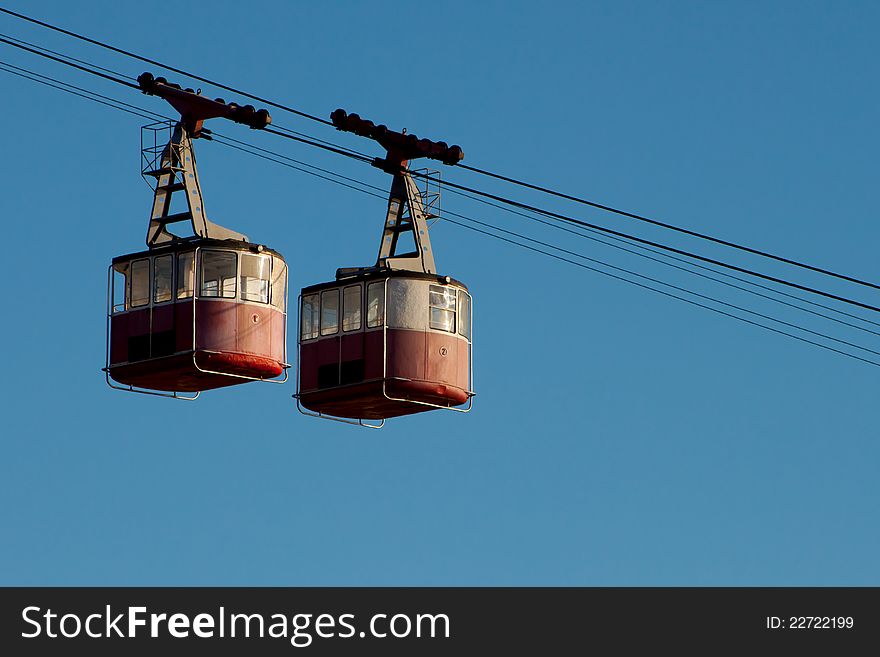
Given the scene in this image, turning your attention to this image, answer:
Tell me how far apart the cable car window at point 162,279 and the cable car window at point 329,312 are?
370 cm

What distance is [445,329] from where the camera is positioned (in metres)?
59.5

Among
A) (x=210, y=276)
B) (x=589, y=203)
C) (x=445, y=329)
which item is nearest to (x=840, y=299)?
(x=589, y=203)

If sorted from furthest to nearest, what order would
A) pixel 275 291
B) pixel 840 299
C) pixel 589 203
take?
pixel 275 291
pixel 589 203
pixel 840 299

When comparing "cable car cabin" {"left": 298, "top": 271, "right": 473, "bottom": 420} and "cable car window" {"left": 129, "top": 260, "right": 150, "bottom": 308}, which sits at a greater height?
"cable car window" {"left": 129, "top": 260, "right": 150, "bottom": 308}

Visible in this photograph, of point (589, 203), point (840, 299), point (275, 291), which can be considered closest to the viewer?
point (840, 299)

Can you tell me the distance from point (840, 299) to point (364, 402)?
12.0 meters

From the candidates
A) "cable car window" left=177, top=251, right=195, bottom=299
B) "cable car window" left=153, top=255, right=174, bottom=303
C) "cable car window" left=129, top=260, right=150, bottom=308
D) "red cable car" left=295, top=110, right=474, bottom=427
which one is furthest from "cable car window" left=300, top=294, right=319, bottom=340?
"cable car window" left=129, top=260, right=150, bottom=308

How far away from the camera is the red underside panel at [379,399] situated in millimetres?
58406

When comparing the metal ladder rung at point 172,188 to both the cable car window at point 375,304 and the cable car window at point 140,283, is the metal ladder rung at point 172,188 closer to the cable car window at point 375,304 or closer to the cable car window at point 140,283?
the cable car window at point 140,283

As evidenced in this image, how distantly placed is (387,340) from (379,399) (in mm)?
1340

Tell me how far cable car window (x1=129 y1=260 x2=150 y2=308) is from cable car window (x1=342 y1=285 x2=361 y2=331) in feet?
14.7

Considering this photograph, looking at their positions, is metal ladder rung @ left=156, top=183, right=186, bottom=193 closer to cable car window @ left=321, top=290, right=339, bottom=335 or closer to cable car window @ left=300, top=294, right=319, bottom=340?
cable car window @ left=300, top=294, right=319, bottom=340

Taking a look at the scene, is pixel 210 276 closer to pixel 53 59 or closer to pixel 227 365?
pixel 227 365

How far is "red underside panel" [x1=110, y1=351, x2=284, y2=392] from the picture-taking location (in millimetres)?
57938
